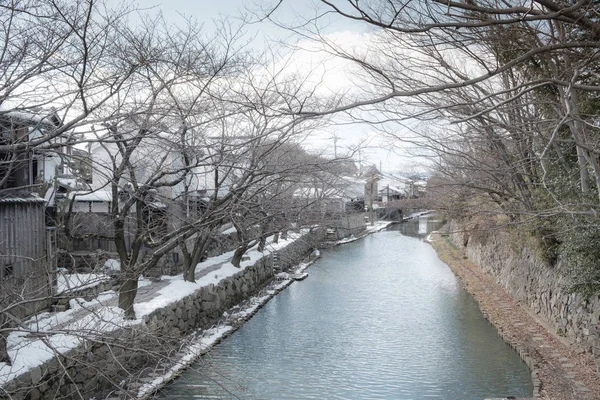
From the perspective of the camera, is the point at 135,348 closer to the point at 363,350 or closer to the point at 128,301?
the point at 128,301

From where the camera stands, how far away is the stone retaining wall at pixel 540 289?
7.54 m

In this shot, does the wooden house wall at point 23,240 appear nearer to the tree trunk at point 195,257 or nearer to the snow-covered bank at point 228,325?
the snow-covered bank at point 228,325

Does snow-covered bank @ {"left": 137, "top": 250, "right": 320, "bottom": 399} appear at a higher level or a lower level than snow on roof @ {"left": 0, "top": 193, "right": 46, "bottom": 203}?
lower

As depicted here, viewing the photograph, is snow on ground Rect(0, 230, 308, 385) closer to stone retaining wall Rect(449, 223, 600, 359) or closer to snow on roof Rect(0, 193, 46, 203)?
snow on roof Rect(0, 193, 46, 203)

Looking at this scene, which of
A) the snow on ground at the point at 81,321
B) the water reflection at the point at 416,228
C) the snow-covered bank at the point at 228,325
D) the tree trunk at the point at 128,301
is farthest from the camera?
the water reflection at the point at 416,228

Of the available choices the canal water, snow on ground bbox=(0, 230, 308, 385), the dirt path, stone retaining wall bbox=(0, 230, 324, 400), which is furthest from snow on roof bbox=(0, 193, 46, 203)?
the dirt path

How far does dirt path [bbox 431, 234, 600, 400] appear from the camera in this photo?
634cm

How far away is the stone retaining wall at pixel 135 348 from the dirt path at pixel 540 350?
14.5 ft

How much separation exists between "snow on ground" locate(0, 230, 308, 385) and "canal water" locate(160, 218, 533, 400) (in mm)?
1007

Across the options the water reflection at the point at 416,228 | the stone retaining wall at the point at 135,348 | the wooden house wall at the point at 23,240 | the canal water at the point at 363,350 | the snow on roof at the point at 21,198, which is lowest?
the canal water at the point at 363,350

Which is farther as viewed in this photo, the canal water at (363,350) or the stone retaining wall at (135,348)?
the canal water at (363,350)

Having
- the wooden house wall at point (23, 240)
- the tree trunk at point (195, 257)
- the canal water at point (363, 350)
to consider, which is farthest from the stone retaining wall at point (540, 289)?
the wooden house wall at point (23, 240)

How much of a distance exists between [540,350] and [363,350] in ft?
8.54

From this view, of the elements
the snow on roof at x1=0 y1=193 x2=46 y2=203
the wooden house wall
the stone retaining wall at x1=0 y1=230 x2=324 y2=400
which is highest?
the snow on roof at x1=0 y1=193 x2=46 y2=203
